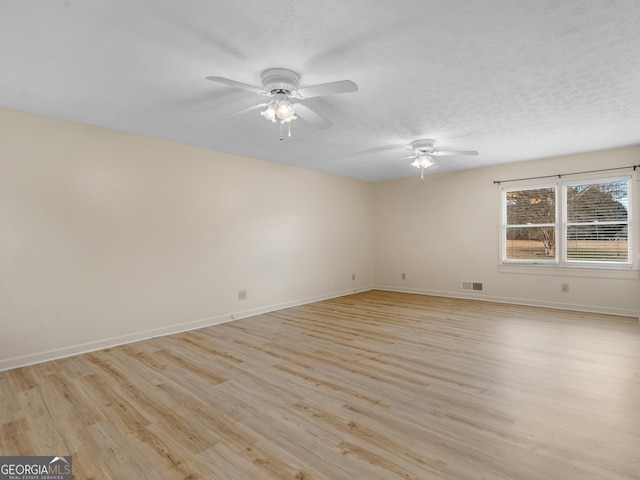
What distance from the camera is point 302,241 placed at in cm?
606

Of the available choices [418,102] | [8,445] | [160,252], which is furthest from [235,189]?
[8,445]

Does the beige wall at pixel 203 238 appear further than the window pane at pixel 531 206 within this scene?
No

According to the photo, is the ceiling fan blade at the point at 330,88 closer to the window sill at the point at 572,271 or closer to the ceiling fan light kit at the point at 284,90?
the ceiling fan light kit at the point at 284,90

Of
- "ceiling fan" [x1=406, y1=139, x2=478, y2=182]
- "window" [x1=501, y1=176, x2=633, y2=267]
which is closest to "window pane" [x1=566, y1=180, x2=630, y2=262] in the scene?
"window" [x1=501, y1=176, x2=633, y2=267]

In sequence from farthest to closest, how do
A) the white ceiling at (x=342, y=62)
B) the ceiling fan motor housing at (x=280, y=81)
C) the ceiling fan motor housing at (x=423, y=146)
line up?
1. the ceiling fan motor housing at (x=423, y=146)
2. the ceiling fan motor housing at (x=280, y=81)
3. the white ceiling at (x=342, y=62)

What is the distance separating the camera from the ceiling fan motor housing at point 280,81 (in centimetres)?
244

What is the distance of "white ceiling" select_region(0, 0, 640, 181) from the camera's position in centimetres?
185

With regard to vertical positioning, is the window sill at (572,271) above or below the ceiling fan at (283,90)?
below

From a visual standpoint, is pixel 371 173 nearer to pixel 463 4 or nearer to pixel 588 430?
pixel 463 4

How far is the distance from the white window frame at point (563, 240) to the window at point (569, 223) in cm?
1

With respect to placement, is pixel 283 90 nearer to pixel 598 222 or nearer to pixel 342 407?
pixel 342 407

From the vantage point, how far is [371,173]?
21.6ft

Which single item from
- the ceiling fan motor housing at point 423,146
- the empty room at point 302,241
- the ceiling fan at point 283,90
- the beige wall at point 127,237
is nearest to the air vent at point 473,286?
the empty room at point 302,241

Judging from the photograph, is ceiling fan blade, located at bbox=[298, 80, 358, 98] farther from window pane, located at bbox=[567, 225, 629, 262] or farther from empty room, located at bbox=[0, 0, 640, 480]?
window pane, located at bbox=[567, 225, 629, 262]
